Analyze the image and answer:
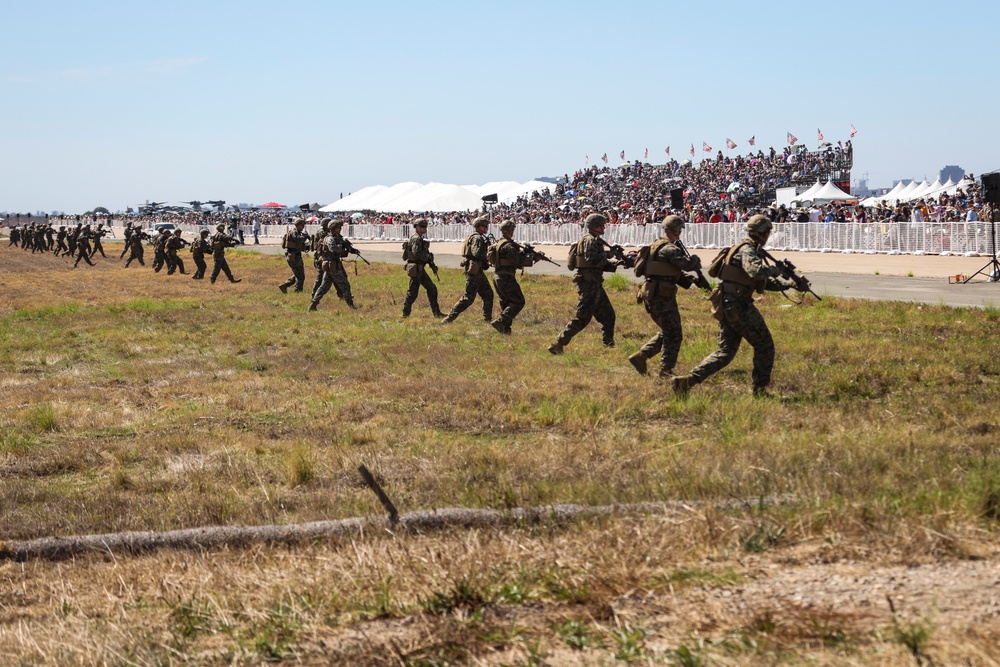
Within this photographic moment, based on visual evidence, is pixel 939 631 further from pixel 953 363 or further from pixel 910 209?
pixel 910 209

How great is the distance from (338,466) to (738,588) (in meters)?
4.14

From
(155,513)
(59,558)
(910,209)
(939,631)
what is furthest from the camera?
(910,209)

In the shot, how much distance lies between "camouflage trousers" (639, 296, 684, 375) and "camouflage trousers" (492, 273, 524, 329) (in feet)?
14.4

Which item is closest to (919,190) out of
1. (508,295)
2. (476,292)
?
(476,292)

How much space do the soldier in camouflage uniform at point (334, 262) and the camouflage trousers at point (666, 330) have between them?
30.8 feet

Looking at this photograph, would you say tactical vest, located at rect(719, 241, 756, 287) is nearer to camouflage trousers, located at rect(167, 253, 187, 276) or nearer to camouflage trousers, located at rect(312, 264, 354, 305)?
camouflage trousers, located at rect(312, 264, 354, 305)

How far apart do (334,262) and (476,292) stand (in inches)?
155

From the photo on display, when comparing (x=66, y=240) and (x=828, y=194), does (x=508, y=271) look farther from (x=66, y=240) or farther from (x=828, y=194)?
(x=66, y=240)

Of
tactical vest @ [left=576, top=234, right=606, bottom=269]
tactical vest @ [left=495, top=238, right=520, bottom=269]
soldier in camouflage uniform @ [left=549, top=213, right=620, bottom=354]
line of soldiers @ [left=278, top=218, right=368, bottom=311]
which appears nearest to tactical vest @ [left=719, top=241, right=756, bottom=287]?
soldier in camouflage uniform @ [left=549, top=213, right=620, bottom=354]

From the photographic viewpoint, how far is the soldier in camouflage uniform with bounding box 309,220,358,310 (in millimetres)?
20547

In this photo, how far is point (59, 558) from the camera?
642 cm

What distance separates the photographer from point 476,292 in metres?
17.9

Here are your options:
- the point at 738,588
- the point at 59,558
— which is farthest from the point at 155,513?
the point at 738,588

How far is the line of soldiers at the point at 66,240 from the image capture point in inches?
1892
